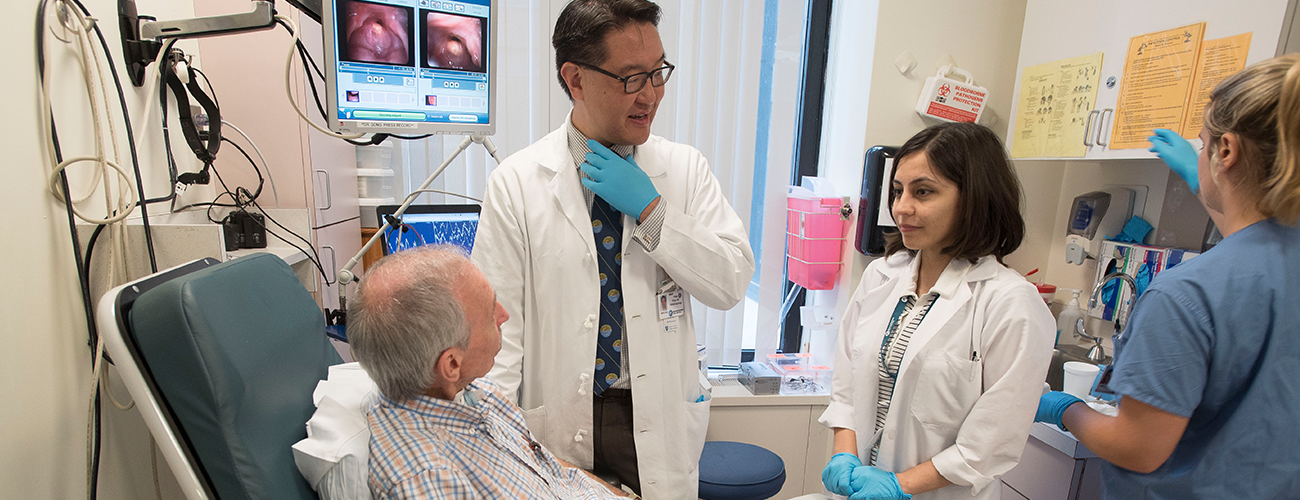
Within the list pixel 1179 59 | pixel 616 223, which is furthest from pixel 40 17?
pixel 1179 59

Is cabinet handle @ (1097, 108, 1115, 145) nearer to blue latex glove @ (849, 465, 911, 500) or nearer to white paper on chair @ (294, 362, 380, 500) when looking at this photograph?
blue latex glove @ (849, 465, 911, 500)

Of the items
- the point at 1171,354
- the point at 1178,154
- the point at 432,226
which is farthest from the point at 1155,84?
the point at 432,226

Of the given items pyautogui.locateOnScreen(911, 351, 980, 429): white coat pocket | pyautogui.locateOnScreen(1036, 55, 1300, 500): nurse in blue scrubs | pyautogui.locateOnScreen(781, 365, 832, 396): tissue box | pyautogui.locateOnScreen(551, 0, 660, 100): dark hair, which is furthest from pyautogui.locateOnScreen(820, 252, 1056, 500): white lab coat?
pyautogui.locateOnScreen(781, 365, 832, 396): tissue box

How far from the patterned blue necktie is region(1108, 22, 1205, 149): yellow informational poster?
1538 mm

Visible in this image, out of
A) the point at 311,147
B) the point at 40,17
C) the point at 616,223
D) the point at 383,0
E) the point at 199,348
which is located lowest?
the point at 199,348

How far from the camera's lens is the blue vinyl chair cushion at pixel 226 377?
763 millimetres

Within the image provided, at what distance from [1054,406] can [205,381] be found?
1.62 metres

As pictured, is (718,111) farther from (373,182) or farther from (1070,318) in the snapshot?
(1070,318)

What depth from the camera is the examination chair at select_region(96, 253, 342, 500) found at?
76 cm

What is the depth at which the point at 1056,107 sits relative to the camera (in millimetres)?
1942

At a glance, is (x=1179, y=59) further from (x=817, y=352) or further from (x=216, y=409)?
(x=216, y=409)

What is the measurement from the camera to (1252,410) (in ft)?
3.12

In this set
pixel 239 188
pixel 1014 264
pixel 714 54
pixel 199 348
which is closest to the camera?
pixel 199 348

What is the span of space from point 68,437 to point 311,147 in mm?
839
